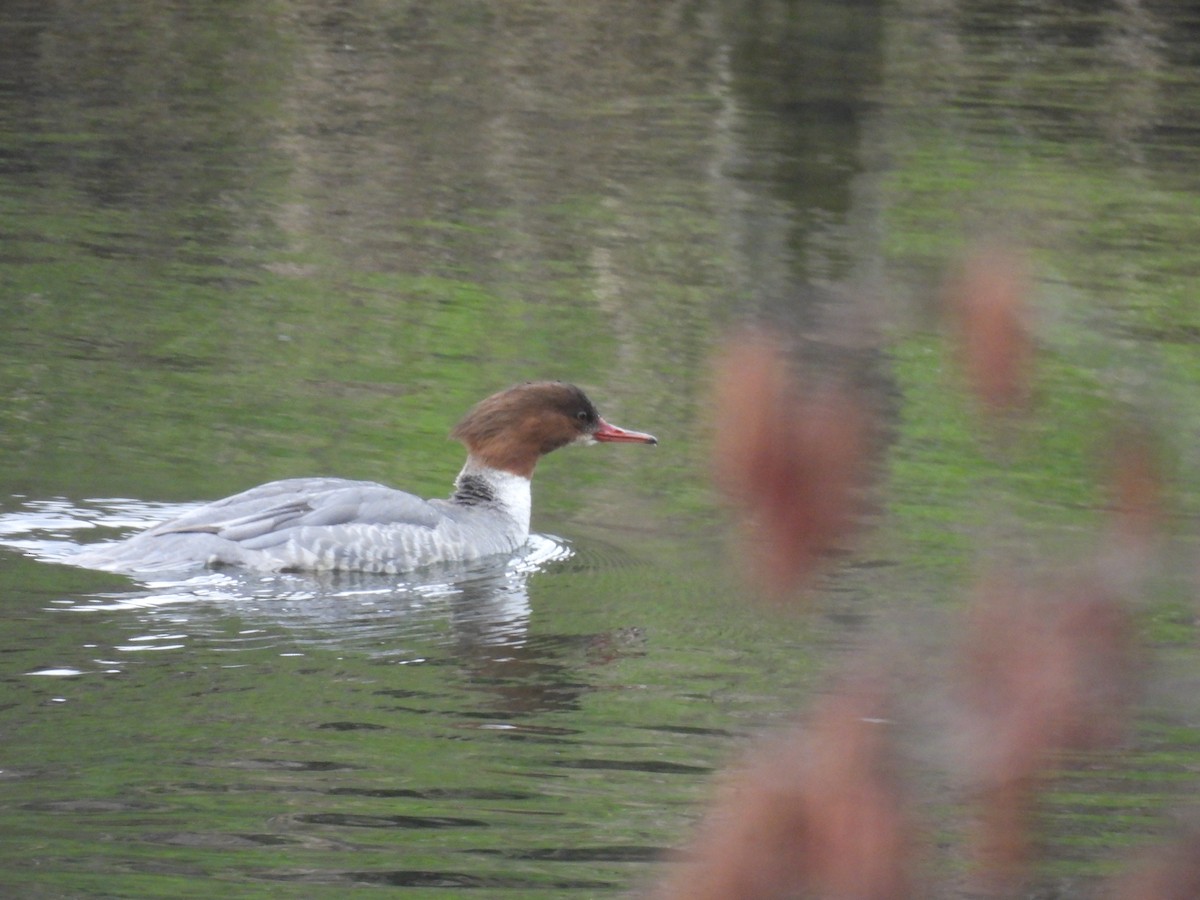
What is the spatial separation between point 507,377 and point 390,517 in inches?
129

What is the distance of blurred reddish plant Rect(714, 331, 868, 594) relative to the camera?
2434 millimetres

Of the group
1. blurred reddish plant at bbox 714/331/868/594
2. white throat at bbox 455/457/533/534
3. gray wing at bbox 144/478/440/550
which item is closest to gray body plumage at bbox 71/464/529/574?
gray wing at bbox 144/478/440/550

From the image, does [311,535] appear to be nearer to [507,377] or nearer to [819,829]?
[507,377]

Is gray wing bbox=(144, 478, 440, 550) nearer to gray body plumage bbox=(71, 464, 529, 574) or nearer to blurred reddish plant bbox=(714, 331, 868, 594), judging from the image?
gray body plumage bbox=(71, 464, 529, 574)

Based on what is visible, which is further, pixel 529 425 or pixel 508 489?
pixel 529 425

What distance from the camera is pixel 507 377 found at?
12.2m

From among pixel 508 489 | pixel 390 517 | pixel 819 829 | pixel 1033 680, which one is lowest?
pixel 508 489

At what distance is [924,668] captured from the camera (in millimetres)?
2713

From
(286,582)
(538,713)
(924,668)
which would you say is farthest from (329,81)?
(924,668)

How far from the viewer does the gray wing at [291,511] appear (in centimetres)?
873

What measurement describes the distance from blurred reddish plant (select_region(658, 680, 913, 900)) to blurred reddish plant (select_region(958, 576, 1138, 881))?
142 mm

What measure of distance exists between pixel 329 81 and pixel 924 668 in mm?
20095

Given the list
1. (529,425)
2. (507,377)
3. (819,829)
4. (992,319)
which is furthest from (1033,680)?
(507,377)

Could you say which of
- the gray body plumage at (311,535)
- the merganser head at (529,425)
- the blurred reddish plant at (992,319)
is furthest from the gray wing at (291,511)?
the blurred reddish plant at (992,319)
